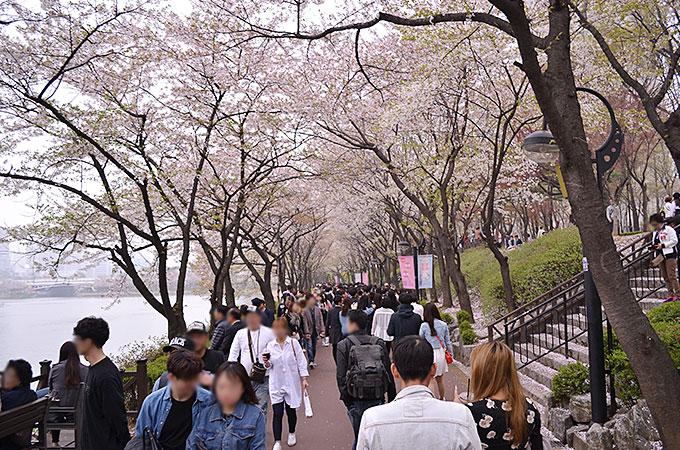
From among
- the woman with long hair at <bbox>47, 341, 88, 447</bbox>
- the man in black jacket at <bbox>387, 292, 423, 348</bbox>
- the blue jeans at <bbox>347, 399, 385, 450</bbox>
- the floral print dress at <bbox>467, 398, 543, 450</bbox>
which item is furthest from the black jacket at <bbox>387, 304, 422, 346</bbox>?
the floral print dress at <bbox>467, 398, 543, 450</bbox>

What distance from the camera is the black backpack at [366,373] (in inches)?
184

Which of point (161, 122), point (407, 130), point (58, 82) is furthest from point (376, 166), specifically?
point (58, 82)

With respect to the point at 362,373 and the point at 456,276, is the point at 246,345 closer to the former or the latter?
the point at 362,373

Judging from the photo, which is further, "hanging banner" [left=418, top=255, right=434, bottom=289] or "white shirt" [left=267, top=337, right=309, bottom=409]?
"hanging banner" [left=418, top=255, right=434, bottom=289]

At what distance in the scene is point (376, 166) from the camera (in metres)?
18.5

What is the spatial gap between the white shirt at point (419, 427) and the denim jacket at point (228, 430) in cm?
92

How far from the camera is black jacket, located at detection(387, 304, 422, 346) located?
700 centimetres

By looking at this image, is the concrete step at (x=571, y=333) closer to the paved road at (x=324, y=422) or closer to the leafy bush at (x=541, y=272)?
the paved road at (x=324, y=422)

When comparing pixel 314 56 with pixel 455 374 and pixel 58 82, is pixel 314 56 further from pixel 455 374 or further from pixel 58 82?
pixel 455 374

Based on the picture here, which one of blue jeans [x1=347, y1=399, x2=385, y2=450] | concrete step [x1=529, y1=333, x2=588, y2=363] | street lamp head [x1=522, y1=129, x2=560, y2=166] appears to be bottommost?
concrete step [x1=529, y1=333, x2=588, y2=363]

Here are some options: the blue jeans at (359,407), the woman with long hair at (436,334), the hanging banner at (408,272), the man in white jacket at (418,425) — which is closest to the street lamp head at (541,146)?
the woman with long hair at (436,334)

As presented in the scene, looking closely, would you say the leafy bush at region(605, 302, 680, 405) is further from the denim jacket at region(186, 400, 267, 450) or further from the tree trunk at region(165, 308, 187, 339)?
the tree trunk at region(165, 308, 187, 339)

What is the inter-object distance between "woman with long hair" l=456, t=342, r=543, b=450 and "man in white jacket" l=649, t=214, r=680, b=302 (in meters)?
7.39

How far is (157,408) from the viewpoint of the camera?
3.17 meters
